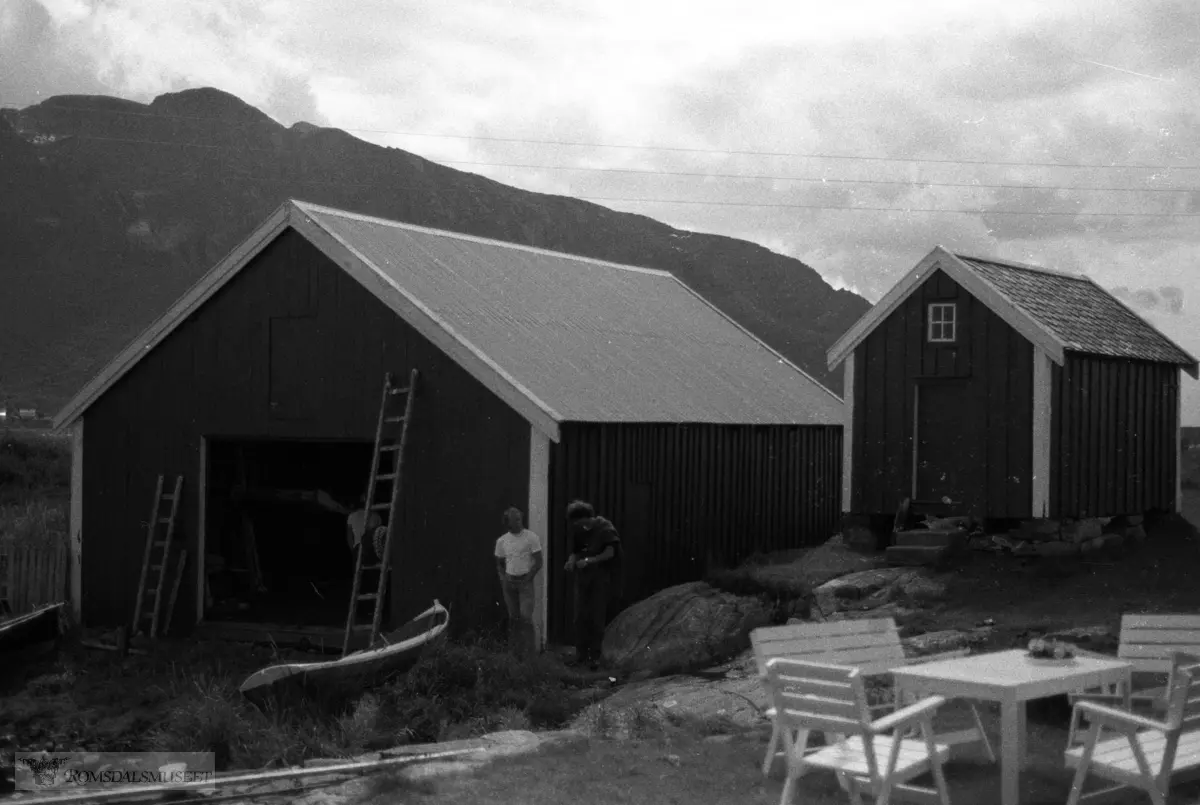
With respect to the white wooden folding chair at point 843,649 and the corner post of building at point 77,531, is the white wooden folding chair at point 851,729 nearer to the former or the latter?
the white wooden folding chair at point 843,649

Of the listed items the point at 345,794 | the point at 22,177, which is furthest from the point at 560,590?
the point at 22,177

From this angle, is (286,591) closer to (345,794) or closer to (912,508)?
(912,508)

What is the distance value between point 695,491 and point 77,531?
9.46 meters

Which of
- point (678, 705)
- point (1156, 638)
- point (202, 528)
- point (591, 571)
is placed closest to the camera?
point (1156, 638)

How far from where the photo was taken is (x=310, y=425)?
2019cm

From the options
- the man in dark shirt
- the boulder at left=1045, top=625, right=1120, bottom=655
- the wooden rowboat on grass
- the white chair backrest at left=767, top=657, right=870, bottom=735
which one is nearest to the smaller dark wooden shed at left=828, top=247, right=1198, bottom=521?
the man in dark shirt

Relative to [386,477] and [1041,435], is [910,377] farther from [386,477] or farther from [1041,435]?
[386,477]

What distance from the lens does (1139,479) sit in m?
21.0

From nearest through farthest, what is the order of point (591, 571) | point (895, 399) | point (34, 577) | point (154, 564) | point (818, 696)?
1. point (818, 696)
2. point (591, 571)
3. point (895, 399)
4. point (154, 564)
5. point (34, 577)

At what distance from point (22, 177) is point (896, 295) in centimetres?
10344

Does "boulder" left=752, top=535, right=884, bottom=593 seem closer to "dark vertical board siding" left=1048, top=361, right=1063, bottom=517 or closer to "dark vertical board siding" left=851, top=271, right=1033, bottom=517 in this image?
"dark vertical board siding" left=851, top=271, right=1033, bottom=517

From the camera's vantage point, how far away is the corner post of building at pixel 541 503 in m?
17.8

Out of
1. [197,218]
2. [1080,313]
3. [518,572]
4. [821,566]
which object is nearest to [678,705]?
[518,572]

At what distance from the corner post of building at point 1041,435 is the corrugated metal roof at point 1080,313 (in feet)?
1.46
